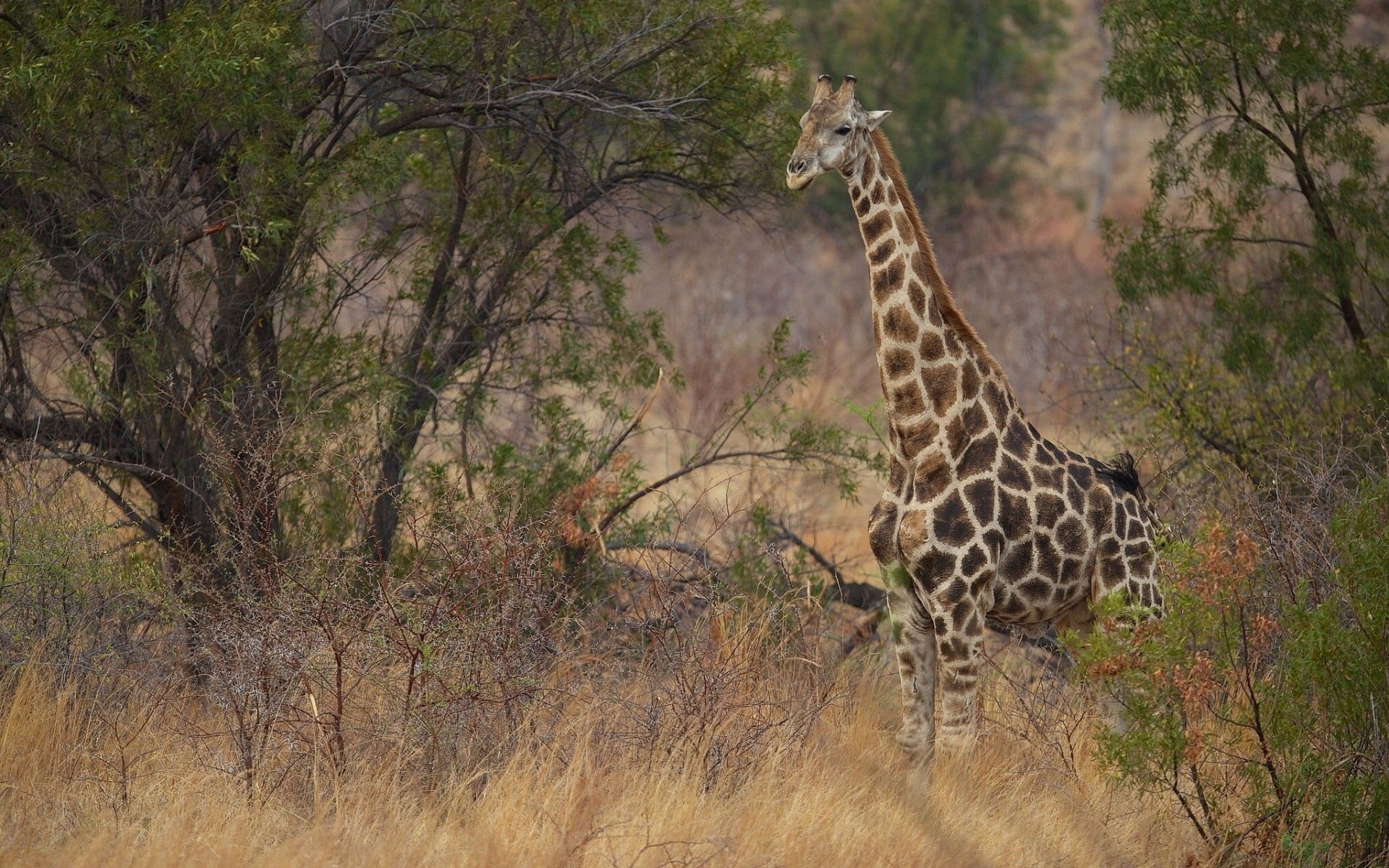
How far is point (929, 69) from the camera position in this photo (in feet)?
71.1

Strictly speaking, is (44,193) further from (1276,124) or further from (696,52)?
(1276,124)

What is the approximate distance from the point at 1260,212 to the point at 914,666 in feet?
15.5

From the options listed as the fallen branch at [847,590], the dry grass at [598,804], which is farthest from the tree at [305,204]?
the fallen branch at [847,590]

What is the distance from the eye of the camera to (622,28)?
7.55 metres

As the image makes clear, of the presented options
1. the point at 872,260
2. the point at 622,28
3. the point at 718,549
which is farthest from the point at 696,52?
the point at 718,549

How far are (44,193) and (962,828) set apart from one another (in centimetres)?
507

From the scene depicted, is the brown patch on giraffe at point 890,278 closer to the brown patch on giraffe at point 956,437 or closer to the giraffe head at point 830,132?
the giraffe head at point 830,132

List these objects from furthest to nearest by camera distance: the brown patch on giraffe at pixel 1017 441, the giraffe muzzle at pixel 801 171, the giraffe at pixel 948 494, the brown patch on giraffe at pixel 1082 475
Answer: the brown patch on giraffe at pixel 1082 475, the brown patch on giraffe at pixel 1017 441, the giraffe at pixel 948 494, the giraffe muzzle at pixel 801 171

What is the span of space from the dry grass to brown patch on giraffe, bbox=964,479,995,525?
1014mm

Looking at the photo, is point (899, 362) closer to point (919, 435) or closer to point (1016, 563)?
point (919, 435)

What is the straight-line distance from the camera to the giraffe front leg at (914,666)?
19.5 ft

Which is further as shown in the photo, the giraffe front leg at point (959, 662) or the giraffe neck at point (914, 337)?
the giraffe neck at point (914, 337)

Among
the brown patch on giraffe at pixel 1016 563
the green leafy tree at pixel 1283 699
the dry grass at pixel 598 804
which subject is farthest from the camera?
the brown patch on giraffe at pixel 1016 563

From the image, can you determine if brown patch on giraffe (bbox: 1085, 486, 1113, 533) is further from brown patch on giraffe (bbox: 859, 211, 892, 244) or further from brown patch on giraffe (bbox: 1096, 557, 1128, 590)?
brown patch on giraffe (bbox: 859, 211, 892, 244)
